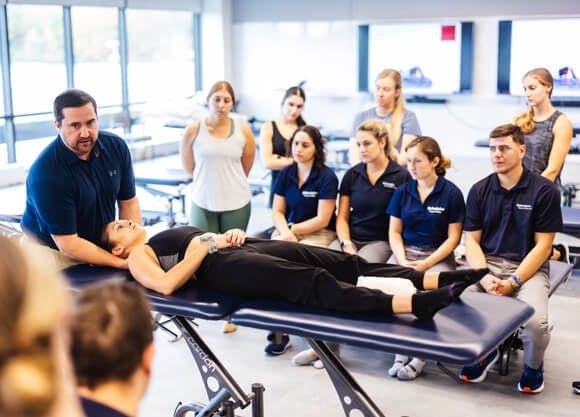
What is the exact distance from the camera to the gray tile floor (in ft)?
9.73

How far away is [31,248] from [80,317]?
29cm

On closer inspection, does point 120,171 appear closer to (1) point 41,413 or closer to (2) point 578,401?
(2) point 578,401

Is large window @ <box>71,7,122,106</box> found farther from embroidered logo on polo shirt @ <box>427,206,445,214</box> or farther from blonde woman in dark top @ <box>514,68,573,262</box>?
embroidered logo on polo shirt @ <box>427,206,445,214</box>

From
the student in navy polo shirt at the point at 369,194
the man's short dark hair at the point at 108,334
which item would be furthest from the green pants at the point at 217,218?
the man's short dark hair at the point at 108,334

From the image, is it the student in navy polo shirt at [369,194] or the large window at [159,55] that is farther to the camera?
the large window at [159,55]

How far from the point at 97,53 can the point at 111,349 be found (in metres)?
8.65

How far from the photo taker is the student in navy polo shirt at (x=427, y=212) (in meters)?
3.41

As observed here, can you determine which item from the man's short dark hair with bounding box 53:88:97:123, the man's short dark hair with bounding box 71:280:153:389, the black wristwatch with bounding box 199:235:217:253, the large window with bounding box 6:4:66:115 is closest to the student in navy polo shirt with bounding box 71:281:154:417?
the man's short dark hair with bounding box 71:280:153:389

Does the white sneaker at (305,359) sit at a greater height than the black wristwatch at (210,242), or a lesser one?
lesser

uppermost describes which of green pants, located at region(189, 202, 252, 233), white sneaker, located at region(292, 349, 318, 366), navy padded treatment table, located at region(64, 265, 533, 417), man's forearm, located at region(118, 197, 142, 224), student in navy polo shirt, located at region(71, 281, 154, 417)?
student in navy polo shirt, located at region(71, 281, 154, 417)

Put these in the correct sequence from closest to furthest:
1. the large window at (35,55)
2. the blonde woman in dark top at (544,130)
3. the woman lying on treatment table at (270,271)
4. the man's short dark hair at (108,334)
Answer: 1. the man's short dark hair at (108,334)
2. the woman lying on treatment table at (270,271)
3. the blonde woman in dark top at (544,130)
4. the large window at (35,55)

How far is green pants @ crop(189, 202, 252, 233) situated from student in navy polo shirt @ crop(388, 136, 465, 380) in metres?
0.81

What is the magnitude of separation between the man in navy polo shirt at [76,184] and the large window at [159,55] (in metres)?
6.72

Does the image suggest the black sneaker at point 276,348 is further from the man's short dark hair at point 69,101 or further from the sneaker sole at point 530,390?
the man's short dark hair at point 69,101
